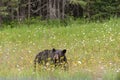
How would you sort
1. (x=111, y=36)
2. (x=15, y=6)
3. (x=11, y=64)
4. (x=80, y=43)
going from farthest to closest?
(x=15, y=6) → (x=111, y=36) → (x=80, y=43) → (x=11, y=64)

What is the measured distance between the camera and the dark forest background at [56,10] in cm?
2114

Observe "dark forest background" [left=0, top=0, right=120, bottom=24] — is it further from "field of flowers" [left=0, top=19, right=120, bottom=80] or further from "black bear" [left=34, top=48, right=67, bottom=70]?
"black bear" [left=34, top=48, right=67, bottom=70]

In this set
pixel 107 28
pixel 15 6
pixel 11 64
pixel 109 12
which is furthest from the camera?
pixel 109 12

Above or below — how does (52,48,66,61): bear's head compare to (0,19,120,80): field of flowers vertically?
above

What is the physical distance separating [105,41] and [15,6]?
798 cm

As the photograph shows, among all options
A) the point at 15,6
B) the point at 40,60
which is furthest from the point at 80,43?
the point at 15,6

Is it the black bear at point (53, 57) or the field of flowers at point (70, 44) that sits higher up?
the black bear at point (53, 57)

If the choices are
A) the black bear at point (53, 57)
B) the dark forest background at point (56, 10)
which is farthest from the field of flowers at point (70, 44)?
the dark forest background at point (56, 10)

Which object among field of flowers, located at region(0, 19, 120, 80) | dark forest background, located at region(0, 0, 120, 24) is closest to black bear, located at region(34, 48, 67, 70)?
field of flowers, located at region(0, 19, 120, 80)

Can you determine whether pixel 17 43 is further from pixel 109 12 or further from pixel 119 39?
pixel 109 12

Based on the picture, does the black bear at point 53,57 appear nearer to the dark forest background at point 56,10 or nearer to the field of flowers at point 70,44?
the field of flowers at point 70,44

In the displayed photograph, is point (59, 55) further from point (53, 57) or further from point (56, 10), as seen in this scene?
point (56, 10)

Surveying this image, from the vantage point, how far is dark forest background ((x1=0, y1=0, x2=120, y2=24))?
21141 mm

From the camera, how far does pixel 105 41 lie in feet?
46.1
